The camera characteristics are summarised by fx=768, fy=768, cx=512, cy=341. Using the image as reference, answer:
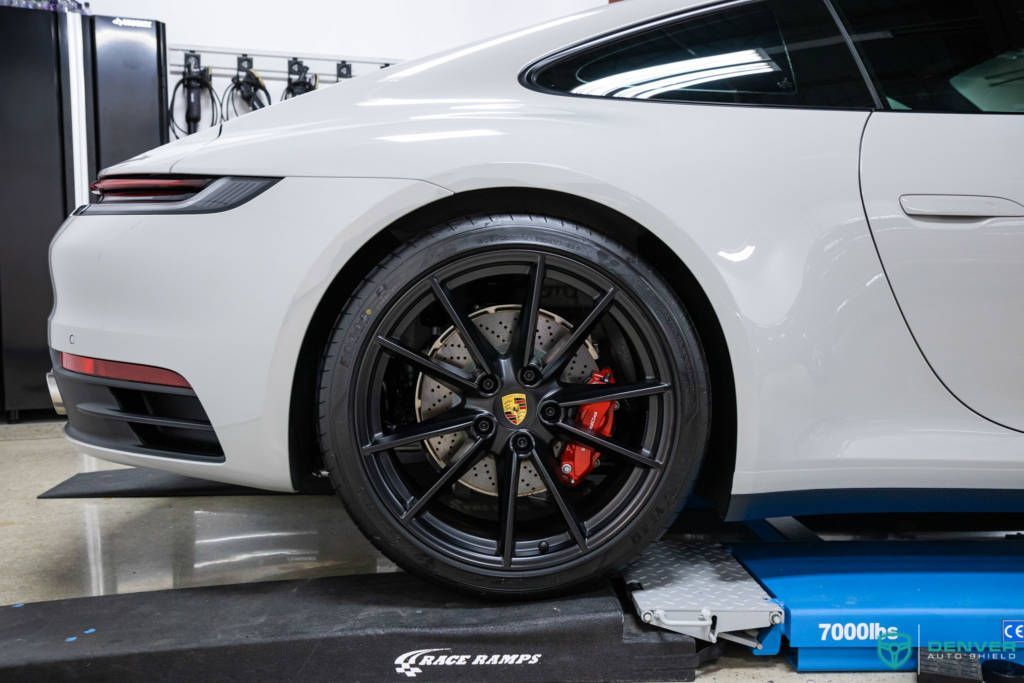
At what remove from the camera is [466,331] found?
1364 millimetres

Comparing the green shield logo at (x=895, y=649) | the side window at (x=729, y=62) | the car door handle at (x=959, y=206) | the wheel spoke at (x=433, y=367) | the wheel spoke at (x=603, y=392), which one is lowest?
the green shield logo at (x=895, y=649)

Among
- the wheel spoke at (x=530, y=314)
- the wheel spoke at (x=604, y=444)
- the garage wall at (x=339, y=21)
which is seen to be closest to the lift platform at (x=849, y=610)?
the wheel spoke at (x=604, y=444)

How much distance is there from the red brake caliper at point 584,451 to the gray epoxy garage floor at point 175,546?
41 centimetres

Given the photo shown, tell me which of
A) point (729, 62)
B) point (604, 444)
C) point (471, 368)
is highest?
point (729, 62)

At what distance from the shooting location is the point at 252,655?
49.9 inches

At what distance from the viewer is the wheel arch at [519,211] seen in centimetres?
140

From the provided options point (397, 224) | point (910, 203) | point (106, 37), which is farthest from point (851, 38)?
point (106, 37)

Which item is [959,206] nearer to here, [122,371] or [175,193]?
[175,193]

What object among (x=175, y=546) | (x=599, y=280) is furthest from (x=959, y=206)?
(x=175, y=546)

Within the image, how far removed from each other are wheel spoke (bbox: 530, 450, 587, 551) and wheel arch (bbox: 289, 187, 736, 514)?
280 millimetres

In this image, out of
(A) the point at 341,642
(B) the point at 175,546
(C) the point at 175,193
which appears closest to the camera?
(A) the point at 341,642

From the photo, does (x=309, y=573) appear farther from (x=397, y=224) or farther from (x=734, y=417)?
(x=734, y=417)

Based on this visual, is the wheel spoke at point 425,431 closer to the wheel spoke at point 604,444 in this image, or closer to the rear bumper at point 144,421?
the wheel spoke at point 604,444

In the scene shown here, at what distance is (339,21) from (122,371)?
3.86 meters
